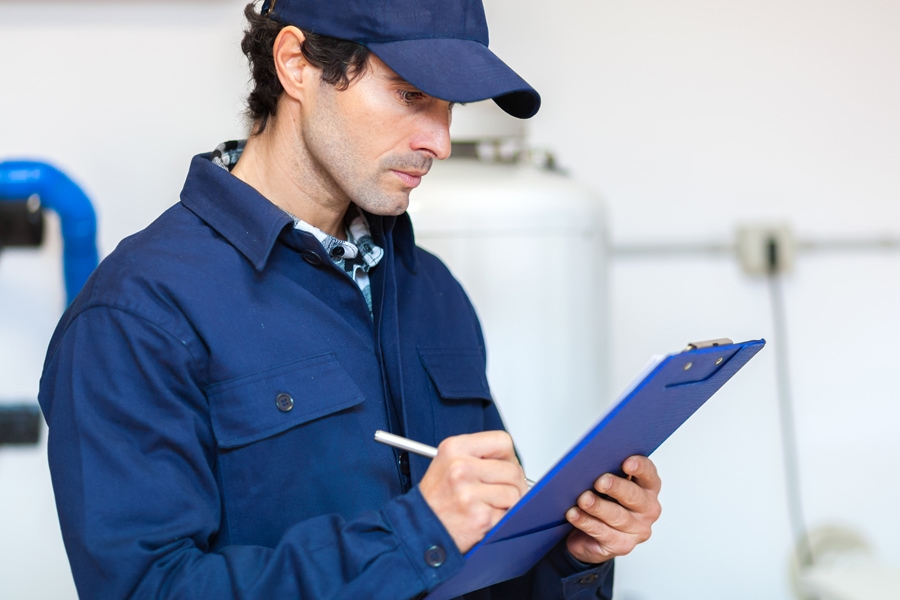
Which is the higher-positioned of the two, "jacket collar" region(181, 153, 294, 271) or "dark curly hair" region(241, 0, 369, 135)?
"dark curly hair" region(241, 0, 369, 135)

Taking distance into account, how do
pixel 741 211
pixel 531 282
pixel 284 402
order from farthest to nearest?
pixel 741 211 < pixel 531 282 < pixel 284 402

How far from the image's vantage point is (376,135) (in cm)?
81

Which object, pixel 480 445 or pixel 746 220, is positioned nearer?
pixel 480 445

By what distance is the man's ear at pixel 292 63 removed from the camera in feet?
2.67

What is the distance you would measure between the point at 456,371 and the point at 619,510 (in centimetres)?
24

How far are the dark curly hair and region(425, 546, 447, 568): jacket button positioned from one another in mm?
387

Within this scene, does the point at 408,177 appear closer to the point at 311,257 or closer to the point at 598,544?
the point at 311,257

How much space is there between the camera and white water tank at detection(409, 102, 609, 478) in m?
1.20

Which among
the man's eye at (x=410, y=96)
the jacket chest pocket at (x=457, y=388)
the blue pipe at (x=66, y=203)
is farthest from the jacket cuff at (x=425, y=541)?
the blue pipe at (x=66, y=203)

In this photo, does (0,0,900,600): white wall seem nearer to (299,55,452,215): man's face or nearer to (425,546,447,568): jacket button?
(299,55,452,215): man's face

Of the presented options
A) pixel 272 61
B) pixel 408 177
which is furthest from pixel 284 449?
pixel 272 61

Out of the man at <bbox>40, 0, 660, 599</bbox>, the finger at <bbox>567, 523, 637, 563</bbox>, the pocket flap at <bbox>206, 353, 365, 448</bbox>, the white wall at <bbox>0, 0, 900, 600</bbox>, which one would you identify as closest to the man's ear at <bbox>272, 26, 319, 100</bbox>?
the man at <bbox>40, 0, 660, 599</bbox>

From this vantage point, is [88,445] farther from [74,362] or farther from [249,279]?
[249,279]

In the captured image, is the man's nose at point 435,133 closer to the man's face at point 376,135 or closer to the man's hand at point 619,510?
the man's face at point 376,135
